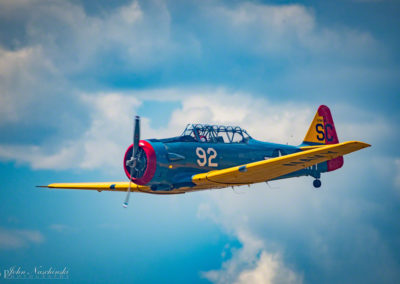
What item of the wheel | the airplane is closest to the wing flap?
the airplane

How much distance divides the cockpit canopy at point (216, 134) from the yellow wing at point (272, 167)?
2124 mm

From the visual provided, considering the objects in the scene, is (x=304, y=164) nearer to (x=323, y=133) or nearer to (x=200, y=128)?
(x=200, y=128)

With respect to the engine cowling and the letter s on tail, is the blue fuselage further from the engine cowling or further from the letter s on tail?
the letter s on tail

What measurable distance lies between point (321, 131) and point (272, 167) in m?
8.20

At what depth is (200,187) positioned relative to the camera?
2278cm

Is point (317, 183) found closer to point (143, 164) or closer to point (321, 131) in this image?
point (321, 131)

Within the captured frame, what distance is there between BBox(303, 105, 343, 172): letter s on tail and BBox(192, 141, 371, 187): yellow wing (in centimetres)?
640

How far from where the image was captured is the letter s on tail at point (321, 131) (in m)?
28.1

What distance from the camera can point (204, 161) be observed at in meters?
22.6

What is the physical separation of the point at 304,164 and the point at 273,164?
1.38 m

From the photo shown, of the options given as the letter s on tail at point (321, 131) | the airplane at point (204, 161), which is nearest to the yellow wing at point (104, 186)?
the airplane at point (204, 161)

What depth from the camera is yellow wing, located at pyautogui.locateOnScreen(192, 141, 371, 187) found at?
19.4m

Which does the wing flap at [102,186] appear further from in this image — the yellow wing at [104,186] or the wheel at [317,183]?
the wheel at [317,183]

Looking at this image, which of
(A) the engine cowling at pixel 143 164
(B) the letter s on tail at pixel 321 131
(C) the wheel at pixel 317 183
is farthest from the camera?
(B) the letter s on tail at pixel 321 131
